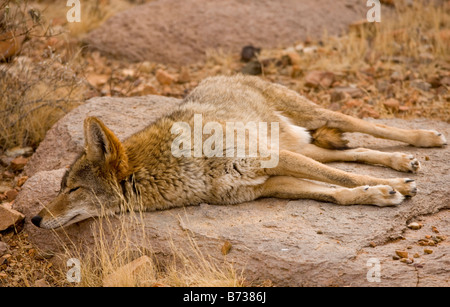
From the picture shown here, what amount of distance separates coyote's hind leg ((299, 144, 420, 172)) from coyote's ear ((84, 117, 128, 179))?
88.1 inches

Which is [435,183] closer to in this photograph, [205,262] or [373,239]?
[373,239]

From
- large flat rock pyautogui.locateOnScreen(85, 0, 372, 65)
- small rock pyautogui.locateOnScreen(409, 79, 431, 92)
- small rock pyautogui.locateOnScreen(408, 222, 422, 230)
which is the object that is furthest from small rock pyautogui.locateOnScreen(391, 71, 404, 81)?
small rock pyautogui.locateOnScreen(408, 222, 422, 230)

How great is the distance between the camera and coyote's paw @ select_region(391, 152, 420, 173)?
5.32 m

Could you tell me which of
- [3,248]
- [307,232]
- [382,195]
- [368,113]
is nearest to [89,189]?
[3,248]

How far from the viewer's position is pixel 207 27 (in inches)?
435

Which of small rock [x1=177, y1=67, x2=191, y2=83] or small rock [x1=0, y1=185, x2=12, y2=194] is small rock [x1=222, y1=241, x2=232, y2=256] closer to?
small rock [x1=0, y1=185, x2=12, y2=194]

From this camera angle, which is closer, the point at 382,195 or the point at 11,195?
the point at 382,195

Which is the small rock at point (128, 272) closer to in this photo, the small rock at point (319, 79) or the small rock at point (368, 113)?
the small rock at point (368, 113)

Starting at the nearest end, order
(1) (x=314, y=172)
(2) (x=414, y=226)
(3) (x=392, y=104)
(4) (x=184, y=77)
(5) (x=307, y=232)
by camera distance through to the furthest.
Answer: (5) (x=307, y=232), (2) (x=414, y=226), (1) (x=314, y=172), (3) (x=392, y=104), (4) (x=184, y=77)

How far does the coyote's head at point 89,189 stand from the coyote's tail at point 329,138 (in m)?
2.42

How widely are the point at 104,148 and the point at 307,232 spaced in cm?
199

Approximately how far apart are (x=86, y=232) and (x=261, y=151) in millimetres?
1904

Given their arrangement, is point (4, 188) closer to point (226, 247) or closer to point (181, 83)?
point (226, 247)
